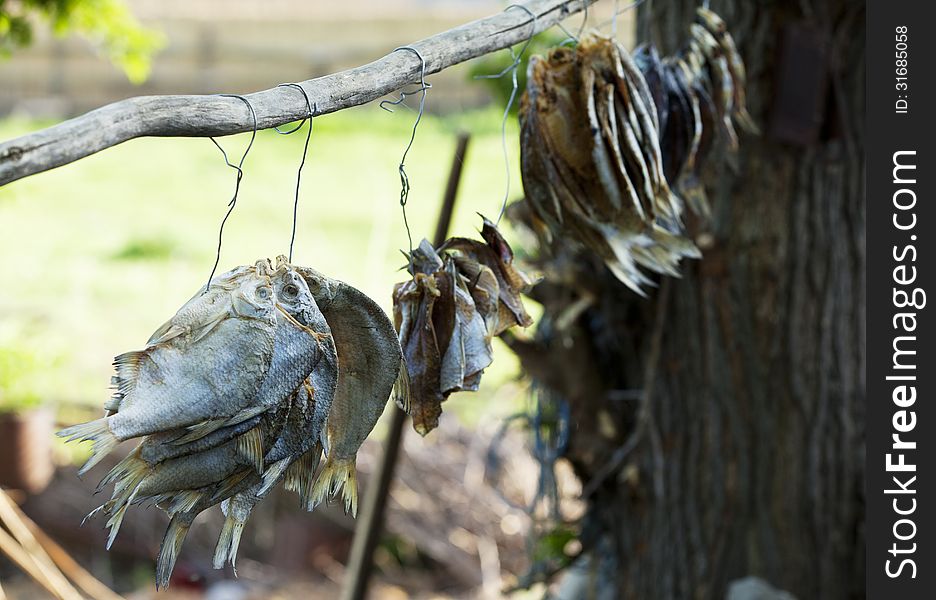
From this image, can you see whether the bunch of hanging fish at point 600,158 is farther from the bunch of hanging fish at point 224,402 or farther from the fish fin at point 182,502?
the fish fin at point 182,502

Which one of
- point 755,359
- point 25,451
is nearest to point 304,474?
point 755,359

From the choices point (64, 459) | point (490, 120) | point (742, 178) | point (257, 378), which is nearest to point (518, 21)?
point (257, 378)

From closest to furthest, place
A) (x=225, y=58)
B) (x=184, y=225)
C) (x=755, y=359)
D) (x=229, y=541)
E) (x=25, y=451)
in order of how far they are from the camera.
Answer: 1. (x=229, y=541)
2. (x=755, y=359)
3. (x=25, y=451)
4. (x=184, y=225)
5. (x=225, y=58)

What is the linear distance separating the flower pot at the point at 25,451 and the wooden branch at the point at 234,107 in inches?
121

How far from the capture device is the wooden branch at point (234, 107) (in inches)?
26.9

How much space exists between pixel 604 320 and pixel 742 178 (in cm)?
42

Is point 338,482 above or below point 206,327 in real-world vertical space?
below

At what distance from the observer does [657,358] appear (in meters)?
2.04

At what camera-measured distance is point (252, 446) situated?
82cm

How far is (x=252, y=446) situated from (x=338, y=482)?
0.12 meters

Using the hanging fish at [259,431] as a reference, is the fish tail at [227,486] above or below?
below

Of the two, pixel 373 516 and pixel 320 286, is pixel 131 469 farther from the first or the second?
pixel 373 516

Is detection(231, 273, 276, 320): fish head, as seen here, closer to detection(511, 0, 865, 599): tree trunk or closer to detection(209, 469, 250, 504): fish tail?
detection(209, 469, 250, 504): fish tail

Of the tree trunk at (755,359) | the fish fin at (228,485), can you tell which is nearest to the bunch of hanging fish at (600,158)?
the fish fin at (228,485)
